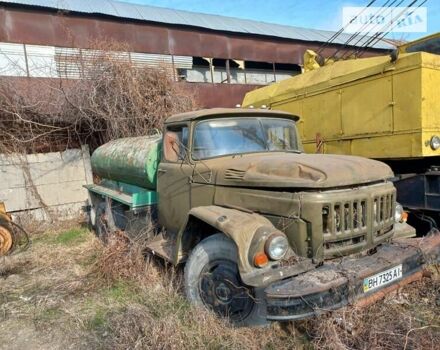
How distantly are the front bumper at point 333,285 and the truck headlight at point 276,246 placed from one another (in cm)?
23

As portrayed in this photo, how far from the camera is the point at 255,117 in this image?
15.0 ft

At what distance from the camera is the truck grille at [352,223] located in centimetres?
326

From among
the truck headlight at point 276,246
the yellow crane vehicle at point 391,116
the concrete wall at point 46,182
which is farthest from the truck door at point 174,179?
the concrete wall at point 46,182

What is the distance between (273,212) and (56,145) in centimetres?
791

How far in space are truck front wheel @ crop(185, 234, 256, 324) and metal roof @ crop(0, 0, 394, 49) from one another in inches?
499

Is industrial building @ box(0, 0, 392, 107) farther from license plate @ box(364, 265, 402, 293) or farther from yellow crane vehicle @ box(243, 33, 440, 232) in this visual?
license plate @ box(364, 265, 402, 293)

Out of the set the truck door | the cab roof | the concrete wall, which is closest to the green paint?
the truck door

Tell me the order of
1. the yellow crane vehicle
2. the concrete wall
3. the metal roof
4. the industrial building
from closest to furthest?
the yellow crane vehicle
the concrete wall
the industrial building
the metal roof

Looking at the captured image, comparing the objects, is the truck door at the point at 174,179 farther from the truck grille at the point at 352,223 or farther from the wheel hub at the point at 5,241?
the wheel hub at the point at 5,241

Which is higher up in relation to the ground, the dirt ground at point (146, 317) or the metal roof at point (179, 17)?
the metal roof at point (179, 17)

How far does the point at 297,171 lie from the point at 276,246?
72 cm

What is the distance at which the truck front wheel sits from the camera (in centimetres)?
329

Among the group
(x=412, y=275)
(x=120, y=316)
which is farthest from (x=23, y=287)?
(x=412, y=275)

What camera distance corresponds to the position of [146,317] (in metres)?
3.46
